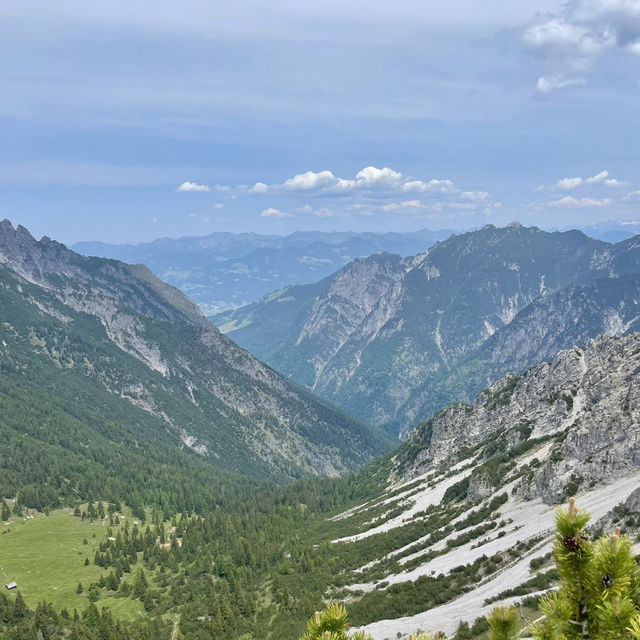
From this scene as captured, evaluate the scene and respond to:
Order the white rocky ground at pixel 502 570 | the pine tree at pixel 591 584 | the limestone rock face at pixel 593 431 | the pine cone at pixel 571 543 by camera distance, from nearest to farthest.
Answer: the pine tree at pixel 591 584, the pine cone at pixel 571 543, the white rocky ground at pixel 502 570, the limestone rock face at pixel 593 431

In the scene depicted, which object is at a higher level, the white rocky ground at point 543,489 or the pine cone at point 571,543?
the pine cone at point 571,543

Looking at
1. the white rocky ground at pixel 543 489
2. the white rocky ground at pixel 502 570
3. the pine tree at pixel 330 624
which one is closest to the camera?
the pine tree at pixel 330 624

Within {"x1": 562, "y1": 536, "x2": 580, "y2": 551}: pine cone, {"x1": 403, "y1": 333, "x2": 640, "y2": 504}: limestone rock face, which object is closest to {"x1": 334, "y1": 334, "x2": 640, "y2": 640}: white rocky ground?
{"x1": 403, "y1": 333, "x2": 640, "y2": 504}: limestone rock face

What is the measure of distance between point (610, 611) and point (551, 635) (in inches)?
116

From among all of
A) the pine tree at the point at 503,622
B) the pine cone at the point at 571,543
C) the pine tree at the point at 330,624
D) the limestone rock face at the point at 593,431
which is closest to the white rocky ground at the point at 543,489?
the limestone rock face at the point at 593,431

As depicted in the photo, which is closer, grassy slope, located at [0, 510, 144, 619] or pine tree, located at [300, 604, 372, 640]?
pine tree, located at [300, 604, 372, 640]

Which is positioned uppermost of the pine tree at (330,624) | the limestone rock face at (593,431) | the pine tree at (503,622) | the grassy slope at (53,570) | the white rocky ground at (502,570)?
the pine tree at (330,624)

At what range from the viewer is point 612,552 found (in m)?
14.9

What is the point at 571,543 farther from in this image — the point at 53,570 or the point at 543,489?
the point at 53,570

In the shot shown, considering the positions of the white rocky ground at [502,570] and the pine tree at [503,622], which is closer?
the pine tree at [503,622]

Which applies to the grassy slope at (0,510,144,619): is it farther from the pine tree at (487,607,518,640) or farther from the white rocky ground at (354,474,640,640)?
the pine tree at (487,607,518,640)

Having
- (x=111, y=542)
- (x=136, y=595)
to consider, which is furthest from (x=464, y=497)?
(x=111, y=542)

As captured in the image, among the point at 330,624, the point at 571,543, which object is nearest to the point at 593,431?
the point at 571,543

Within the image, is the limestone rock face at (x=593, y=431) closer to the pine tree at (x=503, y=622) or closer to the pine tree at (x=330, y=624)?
the pine tree at (x=503, y=622)
